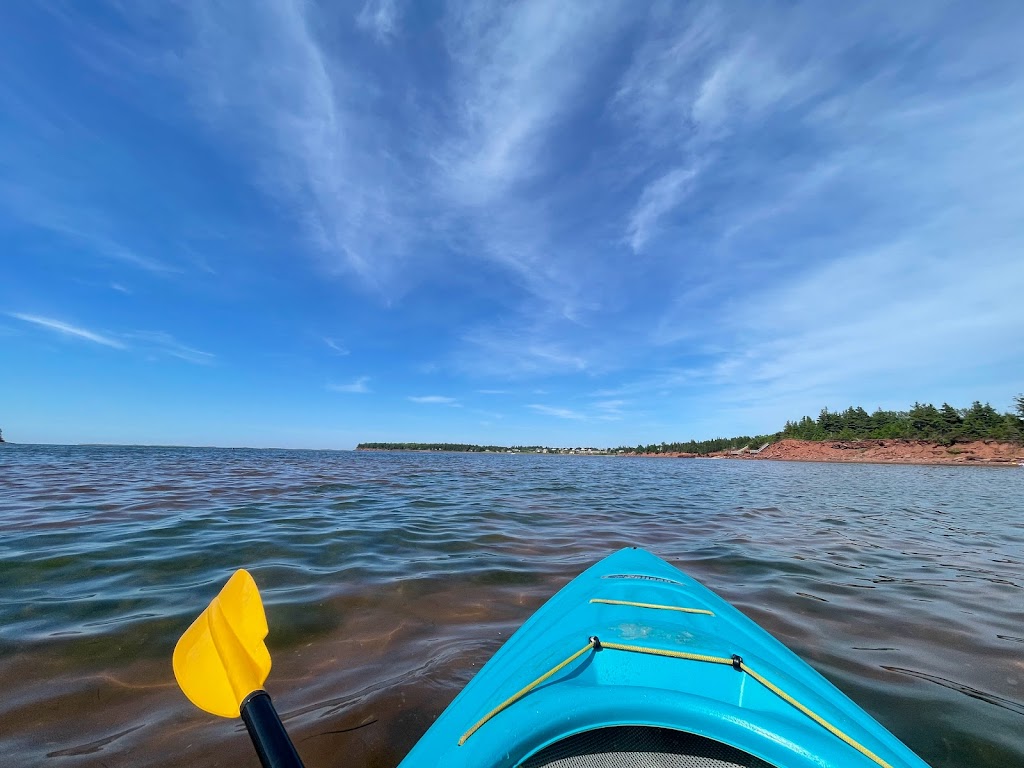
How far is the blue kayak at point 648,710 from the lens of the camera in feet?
3.95

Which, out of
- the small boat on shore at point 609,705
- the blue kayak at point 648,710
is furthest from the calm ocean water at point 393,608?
the small boat on shore at point 609,705

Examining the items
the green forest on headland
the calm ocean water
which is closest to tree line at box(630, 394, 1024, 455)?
the green forest on headland

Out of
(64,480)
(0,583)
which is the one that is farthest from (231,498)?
(64,480)

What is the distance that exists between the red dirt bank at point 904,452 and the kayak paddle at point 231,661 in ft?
262

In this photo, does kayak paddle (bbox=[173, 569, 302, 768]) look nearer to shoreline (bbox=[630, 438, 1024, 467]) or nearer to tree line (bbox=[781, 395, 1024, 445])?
shoreline (bbox=[630, 438, 1024, 467])

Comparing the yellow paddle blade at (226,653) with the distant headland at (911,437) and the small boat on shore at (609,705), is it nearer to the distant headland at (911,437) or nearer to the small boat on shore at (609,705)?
the small boat on shore at (609,705)

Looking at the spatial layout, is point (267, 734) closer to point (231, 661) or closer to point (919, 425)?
Result: point (231, 661)

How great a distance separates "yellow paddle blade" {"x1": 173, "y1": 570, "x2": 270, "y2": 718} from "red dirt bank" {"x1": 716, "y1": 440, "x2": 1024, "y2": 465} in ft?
262

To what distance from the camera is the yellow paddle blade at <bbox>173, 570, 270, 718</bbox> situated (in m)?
1.39

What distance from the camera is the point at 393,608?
4227mm

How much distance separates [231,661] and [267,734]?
324mm

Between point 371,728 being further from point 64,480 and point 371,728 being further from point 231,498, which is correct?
point 64,480

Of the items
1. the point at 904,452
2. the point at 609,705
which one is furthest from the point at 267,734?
the point at 904,452

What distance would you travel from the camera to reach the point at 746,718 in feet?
3.89
